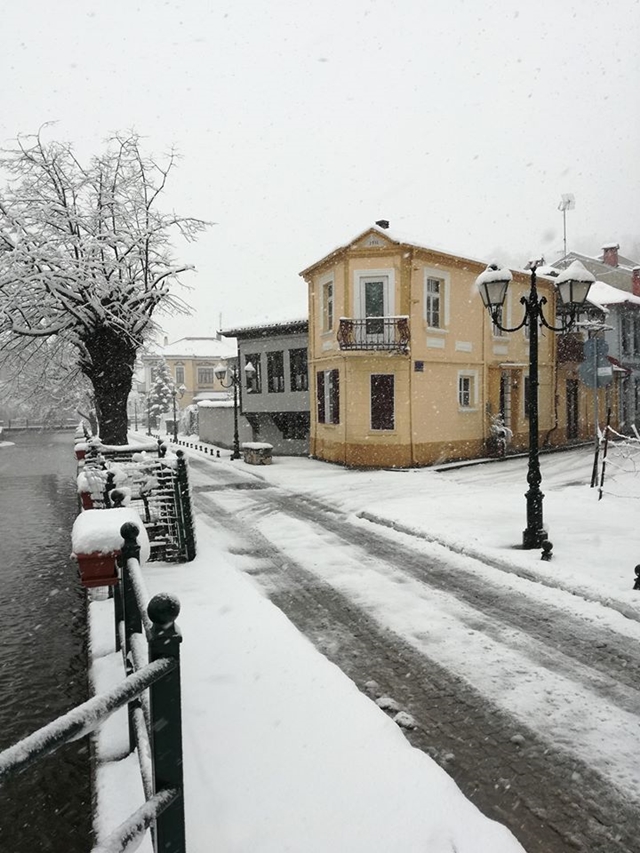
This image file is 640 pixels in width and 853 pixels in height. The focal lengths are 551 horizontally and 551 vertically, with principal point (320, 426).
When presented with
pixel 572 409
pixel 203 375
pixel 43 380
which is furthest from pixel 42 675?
pixel 203 375

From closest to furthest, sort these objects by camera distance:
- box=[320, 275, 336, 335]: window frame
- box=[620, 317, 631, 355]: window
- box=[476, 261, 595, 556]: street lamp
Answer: box=[476, 261, 595, 556]: street lamp < box=[320, 275, 336, 335]: window frame < box=[620, 317, 631, 355]: window

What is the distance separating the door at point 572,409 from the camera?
2639 centimetres

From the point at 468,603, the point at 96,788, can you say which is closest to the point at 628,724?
the point at 468,603

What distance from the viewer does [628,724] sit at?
149 inches

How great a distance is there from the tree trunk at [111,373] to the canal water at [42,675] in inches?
91.4

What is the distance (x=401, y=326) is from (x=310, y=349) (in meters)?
4.77

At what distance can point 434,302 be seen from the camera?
19656mm

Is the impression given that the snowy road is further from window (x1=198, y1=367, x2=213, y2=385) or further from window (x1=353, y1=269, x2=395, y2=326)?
window (x1=198, y1=367, x2=213, y2=385)

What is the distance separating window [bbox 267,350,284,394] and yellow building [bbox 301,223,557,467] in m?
2.92

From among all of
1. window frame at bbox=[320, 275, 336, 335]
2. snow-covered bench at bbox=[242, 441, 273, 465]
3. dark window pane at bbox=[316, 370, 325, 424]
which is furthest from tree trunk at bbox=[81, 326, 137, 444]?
dark window pane at bbox=[316, 370, 325, 424]

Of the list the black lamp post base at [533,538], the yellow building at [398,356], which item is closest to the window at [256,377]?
the yellow building at [398,356]

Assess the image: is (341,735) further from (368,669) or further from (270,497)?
(270,497)

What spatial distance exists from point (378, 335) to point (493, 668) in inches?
586

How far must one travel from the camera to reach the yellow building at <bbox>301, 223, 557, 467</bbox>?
18422 millimetres
